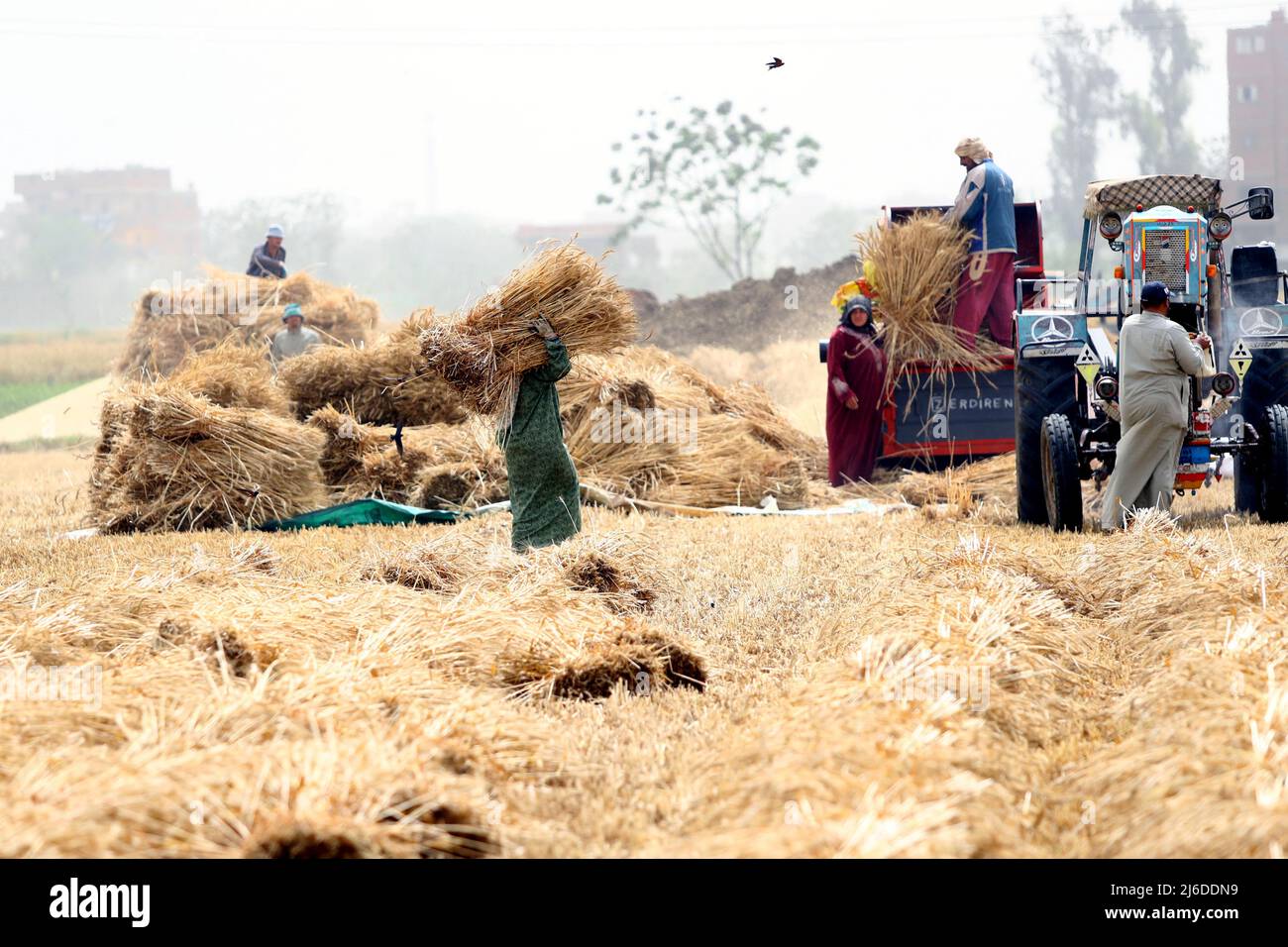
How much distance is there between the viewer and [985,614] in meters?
5.58

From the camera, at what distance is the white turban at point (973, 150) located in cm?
1172

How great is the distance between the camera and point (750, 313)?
32.4m

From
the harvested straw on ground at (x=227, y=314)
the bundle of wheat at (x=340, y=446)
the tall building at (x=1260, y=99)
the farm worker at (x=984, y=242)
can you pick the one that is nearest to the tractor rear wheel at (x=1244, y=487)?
the farm worker at (x=984, y=242)

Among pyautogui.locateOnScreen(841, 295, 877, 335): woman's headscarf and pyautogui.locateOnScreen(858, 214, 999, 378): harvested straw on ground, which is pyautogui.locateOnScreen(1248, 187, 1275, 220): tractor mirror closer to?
pyautogui.locateOnScreen(858, 214, 999, 378): harvested straw on ground

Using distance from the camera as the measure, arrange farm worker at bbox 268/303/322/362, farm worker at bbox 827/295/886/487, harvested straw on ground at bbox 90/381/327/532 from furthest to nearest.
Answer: farm worker at bbox 268/303/322/362
farm worker at bbox 827/295/886/487
harvested straw on ground at bbox 90/381/327/532

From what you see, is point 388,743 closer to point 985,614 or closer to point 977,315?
point 985,614

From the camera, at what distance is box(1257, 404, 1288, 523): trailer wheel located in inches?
357

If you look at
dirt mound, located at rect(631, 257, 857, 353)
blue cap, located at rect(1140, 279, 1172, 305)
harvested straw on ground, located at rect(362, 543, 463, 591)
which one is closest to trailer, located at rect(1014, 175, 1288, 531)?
blue cap, located at rect(1140, 279, 1172, 305)

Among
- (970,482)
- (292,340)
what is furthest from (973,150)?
(292,340)

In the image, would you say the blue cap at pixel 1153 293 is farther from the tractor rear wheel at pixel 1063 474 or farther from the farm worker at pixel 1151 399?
the tractor rear wheel at pixel 1063 474

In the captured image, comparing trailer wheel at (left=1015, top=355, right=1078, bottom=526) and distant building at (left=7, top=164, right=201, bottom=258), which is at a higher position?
distant building at (left=7, top=164, right=201, bottom=258)

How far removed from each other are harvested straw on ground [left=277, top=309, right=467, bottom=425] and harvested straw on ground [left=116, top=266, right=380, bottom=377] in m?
2.87

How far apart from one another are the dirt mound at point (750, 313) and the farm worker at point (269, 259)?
13.3 meters

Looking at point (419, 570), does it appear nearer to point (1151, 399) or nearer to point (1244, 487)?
point (1151, 399)
